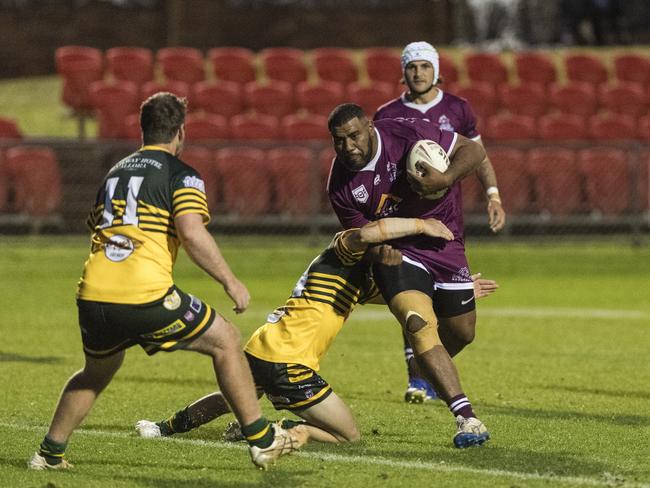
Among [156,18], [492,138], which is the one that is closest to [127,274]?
[492,138]

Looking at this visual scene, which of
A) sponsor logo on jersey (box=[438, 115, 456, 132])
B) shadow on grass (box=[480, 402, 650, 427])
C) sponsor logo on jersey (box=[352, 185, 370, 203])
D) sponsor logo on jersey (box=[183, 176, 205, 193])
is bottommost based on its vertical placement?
shadow on grass (box=[480, 402, 650, 427])

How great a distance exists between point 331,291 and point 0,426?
85.9 inches

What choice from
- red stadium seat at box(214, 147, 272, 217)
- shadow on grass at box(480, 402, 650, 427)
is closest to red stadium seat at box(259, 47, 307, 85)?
red stadium seat at box(214, 147, 272, 217)

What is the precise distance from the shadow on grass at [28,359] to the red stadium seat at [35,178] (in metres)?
8.64

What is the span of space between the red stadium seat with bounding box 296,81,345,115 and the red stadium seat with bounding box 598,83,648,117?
5.16 m

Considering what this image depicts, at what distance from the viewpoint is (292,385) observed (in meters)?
7.43

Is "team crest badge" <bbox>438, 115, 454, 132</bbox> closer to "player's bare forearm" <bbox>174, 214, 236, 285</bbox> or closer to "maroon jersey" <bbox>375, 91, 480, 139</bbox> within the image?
"maroon jersey" <bbox>375, 91, 480, 139</bbox>

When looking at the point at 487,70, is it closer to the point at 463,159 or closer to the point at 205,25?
the point at 205,25

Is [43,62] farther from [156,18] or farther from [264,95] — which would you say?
[264,95]

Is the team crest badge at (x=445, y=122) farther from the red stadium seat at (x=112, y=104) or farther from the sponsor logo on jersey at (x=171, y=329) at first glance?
the red stadium seat at (x=112, y=104)

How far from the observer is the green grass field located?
22.4 feet

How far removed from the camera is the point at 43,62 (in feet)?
101

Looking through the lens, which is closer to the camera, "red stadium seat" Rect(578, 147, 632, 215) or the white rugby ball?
the white rugby ball

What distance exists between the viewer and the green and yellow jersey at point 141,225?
6387 millimetres
